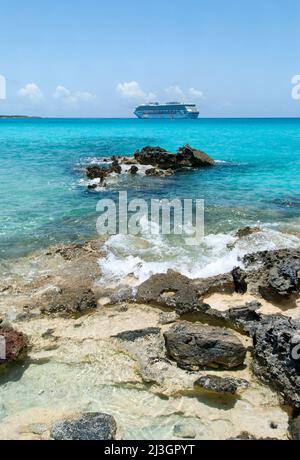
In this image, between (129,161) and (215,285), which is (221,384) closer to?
(215,285)

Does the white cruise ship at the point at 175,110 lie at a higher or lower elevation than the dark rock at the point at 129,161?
higher

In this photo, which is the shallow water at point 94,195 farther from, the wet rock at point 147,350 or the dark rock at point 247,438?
the dark rock at point 247,438

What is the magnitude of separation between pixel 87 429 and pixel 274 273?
6790mm

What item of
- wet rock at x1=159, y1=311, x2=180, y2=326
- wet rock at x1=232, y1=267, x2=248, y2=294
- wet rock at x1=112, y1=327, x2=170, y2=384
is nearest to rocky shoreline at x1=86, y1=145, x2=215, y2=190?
wet rock at x1=232, y1=267, x2=248, y2=294

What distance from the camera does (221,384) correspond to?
7.47 m

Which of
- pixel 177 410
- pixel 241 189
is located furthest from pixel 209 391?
pixel 241 189

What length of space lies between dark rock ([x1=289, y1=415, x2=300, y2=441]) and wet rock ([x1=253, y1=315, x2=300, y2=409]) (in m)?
0.47

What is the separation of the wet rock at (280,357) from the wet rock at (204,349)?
40 cm

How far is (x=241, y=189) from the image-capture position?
26.7m

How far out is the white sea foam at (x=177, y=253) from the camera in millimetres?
12727

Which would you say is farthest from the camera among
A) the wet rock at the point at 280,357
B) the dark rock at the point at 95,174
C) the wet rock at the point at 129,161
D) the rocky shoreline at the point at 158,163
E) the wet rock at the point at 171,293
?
the wet rock at the point at 129,161

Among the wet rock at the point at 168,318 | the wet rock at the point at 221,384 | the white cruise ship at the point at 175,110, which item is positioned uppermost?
the white cruise ship at the point at 175,110

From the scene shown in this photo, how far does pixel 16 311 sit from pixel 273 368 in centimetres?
649

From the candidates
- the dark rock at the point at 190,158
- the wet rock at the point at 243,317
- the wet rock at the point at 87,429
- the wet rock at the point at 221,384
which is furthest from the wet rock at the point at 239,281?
the dark rock at the point at 190,158
